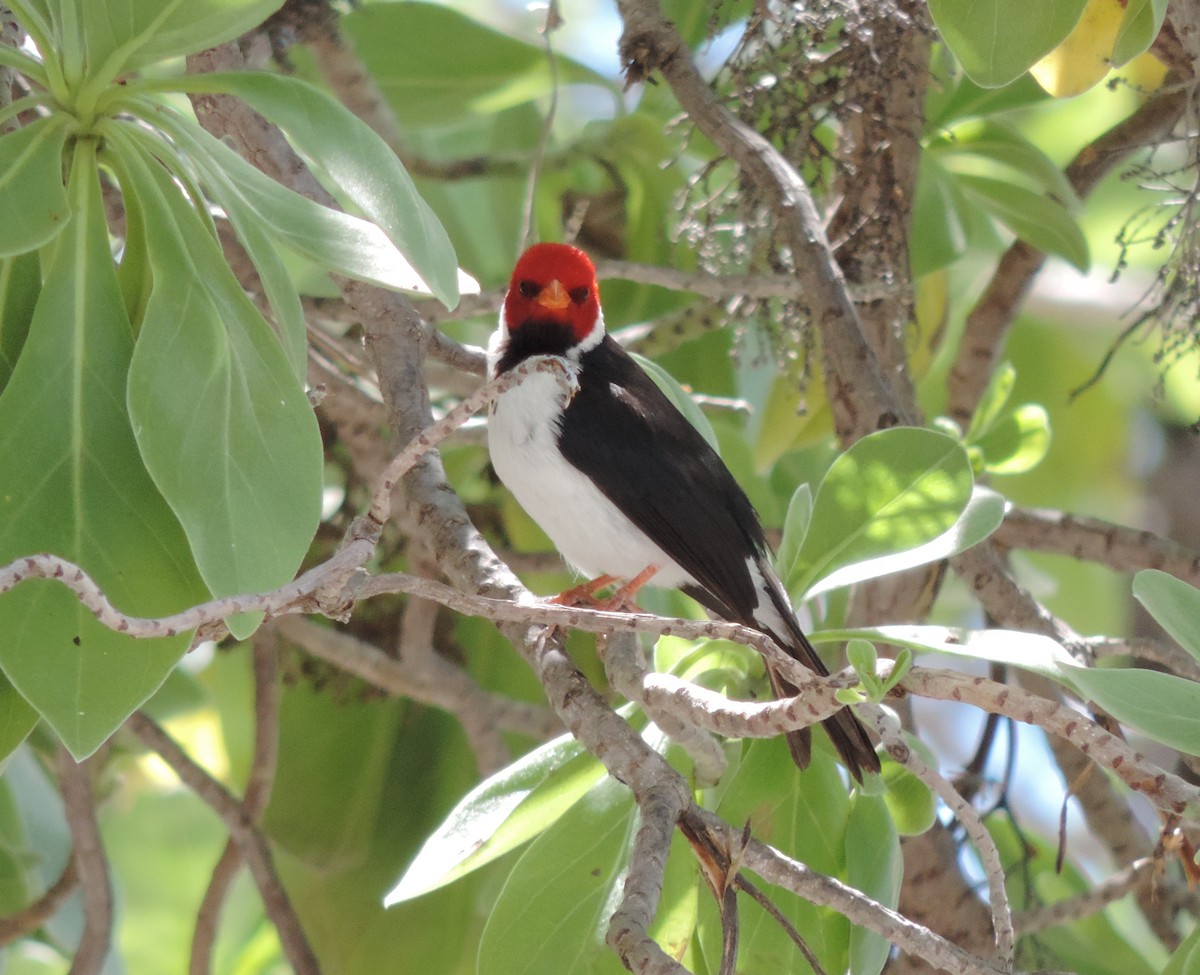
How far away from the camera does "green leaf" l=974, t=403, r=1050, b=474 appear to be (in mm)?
2021

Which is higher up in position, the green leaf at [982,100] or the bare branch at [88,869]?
the green leaf at [982,100]

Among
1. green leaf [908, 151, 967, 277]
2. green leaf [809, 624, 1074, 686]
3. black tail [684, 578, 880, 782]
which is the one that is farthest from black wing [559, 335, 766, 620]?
green leaf [809, 624, 1074, 686]

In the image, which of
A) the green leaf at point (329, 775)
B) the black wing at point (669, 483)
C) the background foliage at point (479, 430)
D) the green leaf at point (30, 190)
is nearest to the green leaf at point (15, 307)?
the background foliage at point (479, 430)

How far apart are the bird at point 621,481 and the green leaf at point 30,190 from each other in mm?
952

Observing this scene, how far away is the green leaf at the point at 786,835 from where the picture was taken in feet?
4.77

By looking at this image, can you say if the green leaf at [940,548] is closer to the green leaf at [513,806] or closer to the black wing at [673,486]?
the green leaf at [513,806]

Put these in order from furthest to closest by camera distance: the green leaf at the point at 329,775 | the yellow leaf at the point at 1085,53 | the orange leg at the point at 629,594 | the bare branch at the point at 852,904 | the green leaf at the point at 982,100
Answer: the green leaf at the point at 329,775, the green leaf at the point at 982,100, the orange leg at the point at 629,594, the yellow leaf at the point at 1085,53, the bare branch at the point at 852,904

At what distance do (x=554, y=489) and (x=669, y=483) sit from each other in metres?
0.19

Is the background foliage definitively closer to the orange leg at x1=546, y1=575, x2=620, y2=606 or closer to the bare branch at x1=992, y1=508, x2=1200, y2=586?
the bare branch at x1=992, y1=508, x2=1200, y2=586

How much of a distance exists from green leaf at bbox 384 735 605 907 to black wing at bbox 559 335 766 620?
0.53 m

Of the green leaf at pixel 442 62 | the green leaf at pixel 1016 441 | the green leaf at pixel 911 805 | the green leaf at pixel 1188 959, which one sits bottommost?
the green leaf at pixel 1188 959

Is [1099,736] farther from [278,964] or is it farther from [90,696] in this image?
[278,964]

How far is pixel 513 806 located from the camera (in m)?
1.51

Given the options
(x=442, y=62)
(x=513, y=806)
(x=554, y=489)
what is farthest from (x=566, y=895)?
(x=442, y=62)
